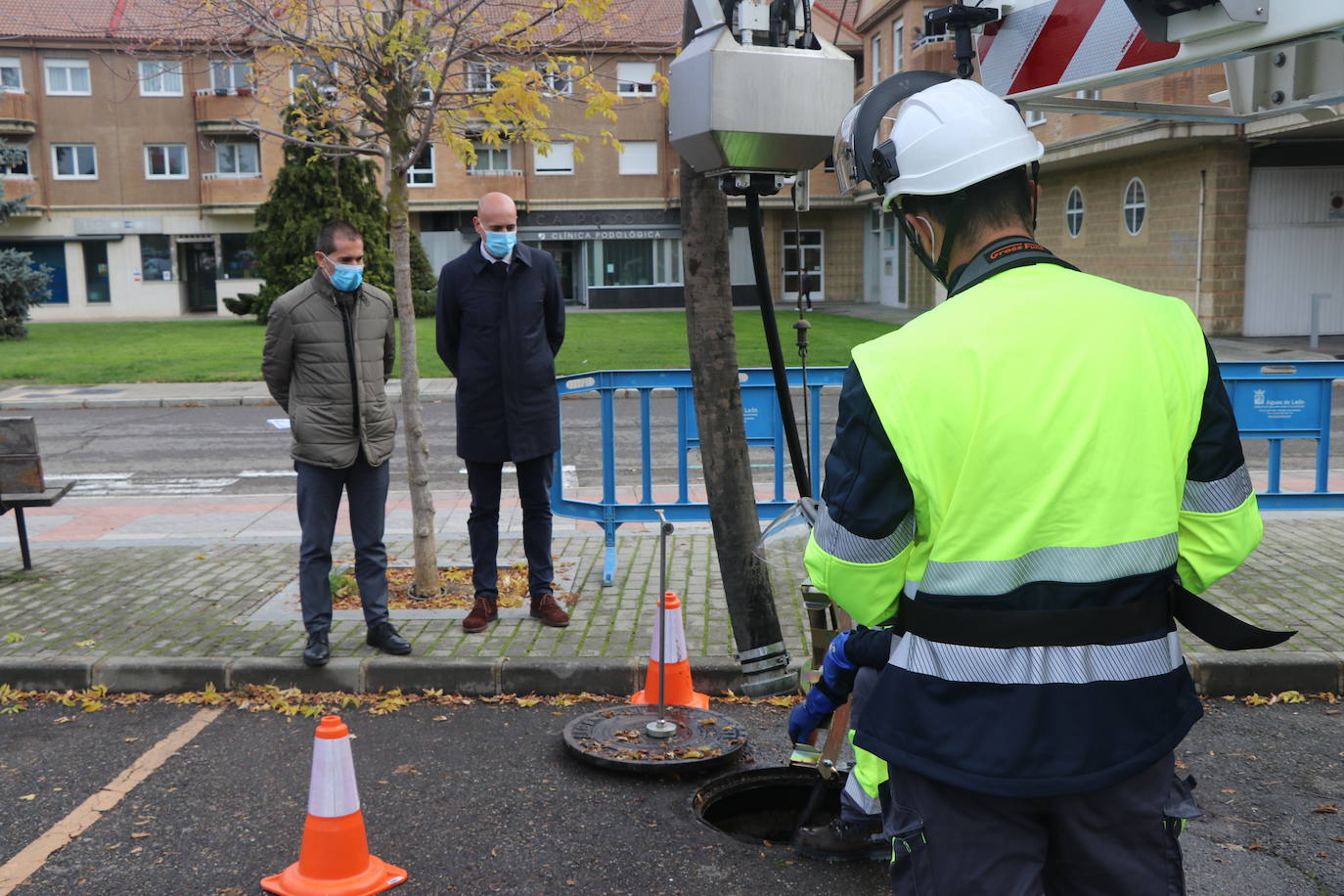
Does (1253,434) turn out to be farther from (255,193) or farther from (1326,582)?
(255,193)

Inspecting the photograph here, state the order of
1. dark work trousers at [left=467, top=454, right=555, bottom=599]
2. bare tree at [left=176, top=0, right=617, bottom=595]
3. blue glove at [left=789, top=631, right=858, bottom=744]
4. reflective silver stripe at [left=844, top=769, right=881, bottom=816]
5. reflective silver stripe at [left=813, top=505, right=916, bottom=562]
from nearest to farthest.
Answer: reflective silver stripe at [left=813, top=505, right=916, bottom=562] < blue glove at [left=789, top=631, right=858, bottom=744] < reflective silver stripe at [left=844, top=769, right=881, bottom=816] < dark work trousers at [left=467, top=454, right=555, bottom=599] < bare tree at [left=176, top=0, right=617, bottom=595]

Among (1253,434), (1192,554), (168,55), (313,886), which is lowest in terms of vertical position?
(313,886)

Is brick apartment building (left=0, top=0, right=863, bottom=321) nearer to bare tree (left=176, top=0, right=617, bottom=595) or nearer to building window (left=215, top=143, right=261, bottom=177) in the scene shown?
building window (left=215, top=143, right=261, bottom=177)

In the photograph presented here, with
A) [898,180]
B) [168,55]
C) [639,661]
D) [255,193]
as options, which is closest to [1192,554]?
[898,180]

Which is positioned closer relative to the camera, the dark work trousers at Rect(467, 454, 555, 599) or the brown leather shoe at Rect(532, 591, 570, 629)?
the brown leather shoe at Rect(532, 591, 570, 629)

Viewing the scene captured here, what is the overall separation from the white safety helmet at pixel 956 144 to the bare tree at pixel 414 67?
4.75 m

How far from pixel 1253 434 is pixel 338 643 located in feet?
17.3

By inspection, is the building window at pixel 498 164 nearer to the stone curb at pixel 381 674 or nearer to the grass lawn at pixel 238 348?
the grass lawn at pixel 238 348

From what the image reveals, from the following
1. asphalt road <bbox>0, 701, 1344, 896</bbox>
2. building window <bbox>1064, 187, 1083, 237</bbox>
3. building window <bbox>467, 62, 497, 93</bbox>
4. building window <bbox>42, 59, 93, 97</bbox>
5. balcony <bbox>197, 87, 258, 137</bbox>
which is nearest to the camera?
asphalt road <bbox>0, 701, 1344, 896</bbox>

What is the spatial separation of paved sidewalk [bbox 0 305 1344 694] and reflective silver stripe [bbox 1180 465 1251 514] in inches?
147

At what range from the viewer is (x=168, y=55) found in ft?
29.1

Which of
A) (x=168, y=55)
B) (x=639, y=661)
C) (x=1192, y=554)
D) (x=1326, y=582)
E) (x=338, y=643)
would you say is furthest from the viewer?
(x=168, y=55)

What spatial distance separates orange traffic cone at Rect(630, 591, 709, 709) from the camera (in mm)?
5219

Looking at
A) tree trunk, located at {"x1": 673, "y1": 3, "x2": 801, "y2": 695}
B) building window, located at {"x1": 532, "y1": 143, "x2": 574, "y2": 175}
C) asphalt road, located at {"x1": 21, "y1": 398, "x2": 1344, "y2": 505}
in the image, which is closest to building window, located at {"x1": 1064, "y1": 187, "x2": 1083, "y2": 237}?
asphalt road, located at {"x1": 21, "y1": 398, "x2": 1344, "y2": 505}
